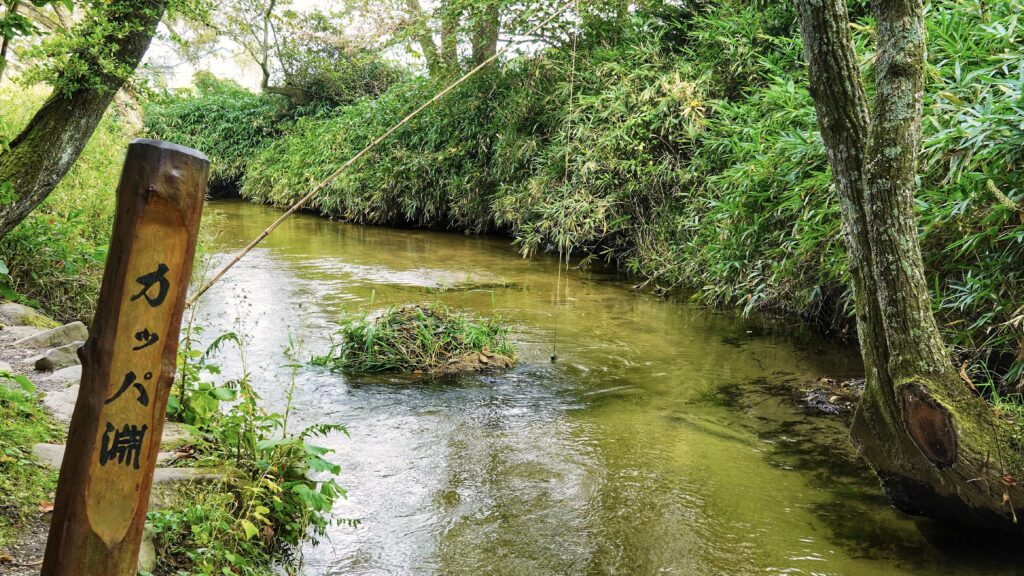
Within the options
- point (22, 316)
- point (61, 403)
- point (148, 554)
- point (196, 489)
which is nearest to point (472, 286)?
point (22, 316)

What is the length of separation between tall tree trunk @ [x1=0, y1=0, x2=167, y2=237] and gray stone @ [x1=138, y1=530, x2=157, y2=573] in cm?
187

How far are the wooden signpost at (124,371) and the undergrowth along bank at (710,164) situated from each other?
10.6 feet

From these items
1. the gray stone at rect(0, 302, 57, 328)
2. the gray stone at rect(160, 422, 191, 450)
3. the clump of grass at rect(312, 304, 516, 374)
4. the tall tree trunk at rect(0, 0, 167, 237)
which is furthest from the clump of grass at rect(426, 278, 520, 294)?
the gray stone at rect(160, 422, 191, 450)

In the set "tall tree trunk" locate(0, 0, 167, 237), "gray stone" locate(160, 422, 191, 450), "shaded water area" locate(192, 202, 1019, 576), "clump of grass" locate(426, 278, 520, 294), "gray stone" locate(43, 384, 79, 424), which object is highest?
"tall tree trunk" locate(0, 0, 167, 237)

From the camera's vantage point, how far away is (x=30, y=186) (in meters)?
3.30

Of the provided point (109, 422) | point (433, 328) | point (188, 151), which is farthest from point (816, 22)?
point (433, 328)

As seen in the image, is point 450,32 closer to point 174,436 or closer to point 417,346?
point 417,346

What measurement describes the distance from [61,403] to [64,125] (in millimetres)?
1292

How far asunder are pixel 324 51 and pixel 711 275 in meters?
13.1

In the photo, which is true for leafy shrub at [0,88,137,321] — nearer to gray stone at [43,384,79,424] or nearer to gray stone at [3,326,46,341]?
gray stone at [3,326,46,341]

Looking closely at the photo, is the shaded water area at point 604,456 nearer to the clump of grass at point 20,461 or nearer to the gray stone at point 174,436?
the gray stone at point 174,436

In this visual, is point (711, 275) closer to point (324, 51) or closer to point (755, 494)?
point (755, 494)

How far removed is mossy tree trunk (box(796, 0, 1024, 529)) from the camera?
Answer: 2625 mm

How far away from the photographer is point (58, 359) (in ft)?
12.3
